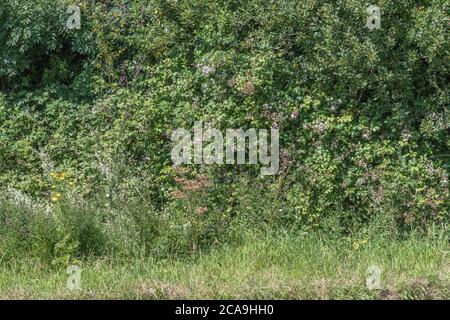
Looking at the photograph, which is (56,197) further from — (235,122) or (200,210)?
(235,122)

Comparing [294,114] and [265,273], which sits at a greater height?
[294,114]

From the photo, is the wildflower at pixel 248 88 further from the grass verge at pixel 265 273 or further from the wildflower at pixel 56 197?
the wildflower at pixel 56 197

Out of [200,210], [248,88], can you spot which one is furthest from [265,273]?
[248,88]

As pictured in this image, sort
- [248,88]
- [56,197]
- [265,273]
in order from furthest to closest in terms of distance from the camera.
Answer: [248,88]
[56,197]
[265,273]

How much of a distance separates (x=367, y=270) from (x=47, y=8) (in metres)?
5.25

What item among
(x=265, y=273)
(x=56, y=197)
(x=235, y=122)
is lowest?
(x=265, y=273)

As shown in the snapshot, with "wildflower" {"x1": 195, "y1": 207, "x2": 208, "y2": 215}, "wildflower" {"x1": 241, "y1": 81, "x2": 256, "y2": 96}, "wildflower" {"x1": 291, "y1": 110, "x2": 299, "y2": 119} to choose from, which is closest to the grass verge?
"wildflower" {"x1": 195, "y1": 207, "x2": 208, "y2": 215}

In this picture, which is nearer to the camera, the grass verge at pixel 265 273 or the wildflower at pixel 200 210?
the grass verge at pixel 265 273

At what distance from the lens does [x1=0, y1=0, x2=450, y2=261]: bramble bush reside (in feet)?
23.1

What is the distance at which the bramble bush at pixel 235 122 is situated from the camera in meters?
7.03

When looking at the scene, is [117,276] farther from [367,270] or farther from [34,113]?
[34,113]

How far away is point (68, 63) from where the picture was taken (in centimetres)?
901

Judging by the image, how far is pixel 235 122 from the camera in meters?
7.60

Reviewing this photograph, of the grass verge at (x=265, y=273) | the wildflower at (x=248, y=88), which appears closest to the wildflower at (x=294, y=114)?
the wildflower at (x=248, y=88)
